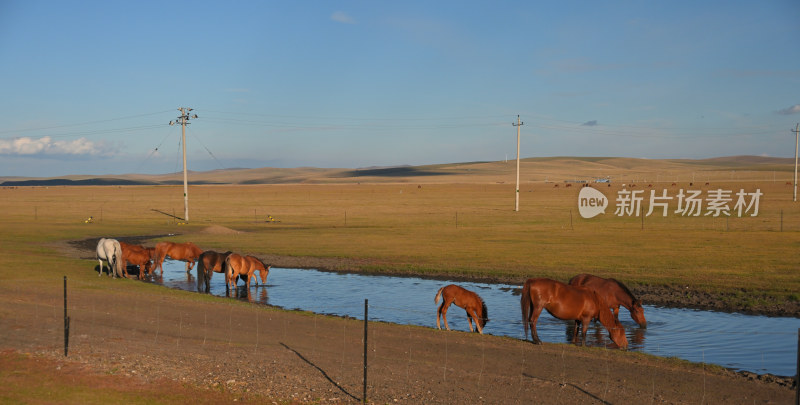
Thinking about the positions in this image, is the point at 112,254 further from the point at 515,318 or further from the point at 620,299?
the point at 620,299

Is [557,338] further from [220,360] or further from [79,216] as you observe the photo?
[79,216]

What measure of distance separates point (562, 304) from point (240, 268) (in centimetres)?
1325

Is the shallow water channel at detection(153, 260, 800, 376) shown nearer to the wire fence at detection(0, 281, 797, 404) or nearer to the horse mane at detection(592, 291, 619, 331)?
the horse mane at detection(592, 291, 619, 331)

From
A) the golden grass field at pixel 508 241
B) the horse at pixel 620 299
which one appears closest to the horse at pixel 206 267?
the golden grass field at pixel 508 241

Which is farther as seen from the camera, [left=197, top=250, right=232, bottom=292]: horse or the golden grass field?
the golden grass field

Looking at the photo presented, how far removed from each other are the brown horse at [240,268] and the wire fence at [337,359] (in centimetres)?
539

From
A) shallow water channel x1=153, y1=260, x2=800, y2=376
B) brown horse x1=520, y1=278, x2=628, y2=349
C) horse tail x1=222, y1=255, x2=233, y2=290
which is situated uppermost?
brown horse x1=520, y1=278, x2=628, y2=349

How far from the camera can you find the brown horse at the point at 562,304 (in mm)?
15000

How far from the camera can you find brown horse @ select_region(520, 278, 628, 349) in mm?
15000

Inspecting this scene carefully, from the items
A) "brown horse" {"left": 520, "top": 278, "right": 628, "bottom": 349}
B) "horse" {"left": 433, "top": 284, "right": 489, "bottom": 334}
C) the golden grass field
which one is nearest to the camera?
"brown horse" {"left": 520, "top": 278, "right": 628, "bottom": 349}

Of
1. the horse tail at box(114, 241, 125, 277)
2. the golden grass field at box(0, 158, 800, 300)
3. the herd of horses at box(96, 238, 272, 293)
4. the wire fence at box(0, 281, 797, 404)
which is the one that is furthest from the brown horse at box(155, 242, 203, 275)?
the wire fence at box(0, 281, 797, 404)

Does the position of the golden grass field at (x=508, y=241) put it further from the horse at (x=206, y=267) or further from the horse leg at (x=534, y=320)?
the horse leg at (x=534, y=320)

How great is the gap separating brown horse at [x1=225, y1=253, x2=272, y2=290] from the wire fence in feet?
17.7

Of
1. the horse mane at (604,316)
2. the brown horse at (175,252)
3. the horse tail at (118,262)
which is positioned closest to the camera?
the horse mane at (604,316)
